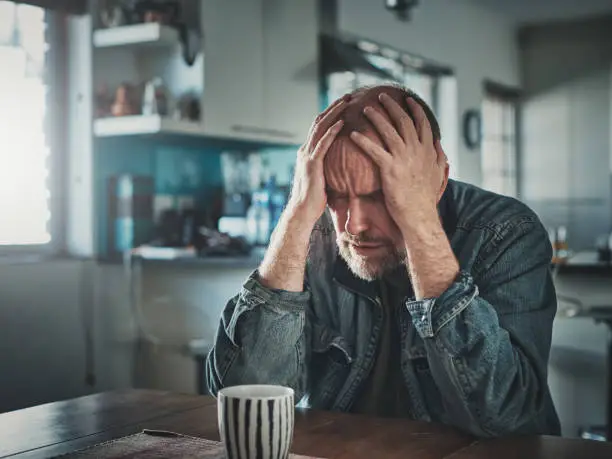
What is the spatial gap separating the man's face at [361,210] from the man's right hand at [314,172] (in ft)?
0.06

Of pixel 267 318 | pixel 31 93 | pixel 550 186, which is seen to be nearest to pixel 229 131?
pixel 31 93

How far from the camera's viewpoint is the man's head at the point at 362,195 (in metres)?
1.31

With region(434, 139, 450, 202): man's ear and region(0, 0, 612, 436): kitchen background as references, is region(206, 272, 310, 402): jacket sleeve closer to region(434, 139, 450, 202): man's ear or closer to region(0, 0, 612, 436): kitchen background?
region(434, 139, 450, 202): man's ear

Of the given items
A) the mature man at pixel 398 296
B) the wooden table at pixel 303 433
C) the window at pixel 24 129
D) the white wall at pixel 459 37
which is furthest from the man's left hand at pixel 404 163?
the white wall at pixel 459 37

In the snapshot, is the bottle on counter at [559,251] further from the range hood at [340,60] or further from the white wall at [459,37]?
the white wall at [459,37]

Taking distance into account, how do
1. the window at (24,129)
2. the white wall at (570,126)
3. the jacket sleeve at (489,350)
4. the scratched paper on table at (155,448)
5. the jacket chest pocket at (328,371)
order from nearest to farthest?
the scratched paper on table at (155,448) < the jacket sleeve at (489,350) < the jacket chest pocket at (328,371) < the window at (24,129) < the white wall at (570,126)

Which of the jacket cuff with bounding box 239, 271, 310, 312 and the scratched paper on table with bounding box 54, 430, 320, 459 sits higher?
the jacket cuff with bounding box 239, 271, 310, 312

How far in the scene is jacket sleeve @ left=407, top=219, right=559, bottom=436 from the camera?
1.20 meters

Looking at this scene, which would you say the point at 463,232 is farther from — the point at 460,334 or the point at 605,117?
the point at 605,117

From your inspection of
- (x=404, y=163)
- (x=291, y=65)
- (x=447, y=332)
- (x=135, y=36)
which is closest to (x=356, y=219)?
(x=404, y=163)

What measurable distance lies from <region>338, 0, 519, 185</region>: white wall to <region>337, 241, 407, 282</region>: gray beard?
3.50m

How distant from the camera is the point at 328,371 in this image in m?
1.44

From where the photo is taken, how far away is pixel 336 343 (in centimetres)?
143

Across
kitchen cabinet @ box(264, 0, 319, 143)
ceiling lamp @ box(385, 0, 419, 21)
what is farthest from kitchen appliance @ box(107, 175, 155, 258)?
ceiling lamp @ box(385, 0, 419, 21)
